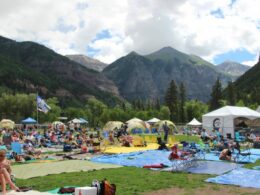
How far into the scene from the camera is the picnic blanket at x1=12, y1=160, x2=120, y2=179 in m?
14.0

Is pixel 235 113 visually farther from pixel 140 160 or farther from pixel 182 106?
pixel 182 106

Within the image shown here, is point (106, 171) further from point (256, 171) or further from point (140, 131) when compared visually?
point (140, 131)

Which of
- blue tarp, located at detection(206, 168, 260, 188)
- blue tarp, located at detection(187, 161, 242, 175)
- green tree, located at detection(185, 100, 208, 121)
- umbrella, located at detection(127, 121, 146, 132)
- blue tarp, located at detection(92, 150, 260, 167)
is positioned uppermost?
green tree, located at detection(185, 100, 208, 121)

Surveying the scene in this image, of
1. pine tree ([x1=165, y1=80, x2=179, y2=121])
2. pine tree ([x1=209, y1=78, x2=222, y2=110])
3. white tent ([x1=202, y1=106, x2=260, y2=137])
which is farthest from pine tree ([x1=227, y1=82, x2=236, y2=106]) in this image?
white tent ([x1=202, y1=106, x2=260, y2=137])

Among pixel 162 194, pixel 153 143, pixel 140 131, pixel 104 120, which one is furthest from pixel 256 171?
pixel 104 120

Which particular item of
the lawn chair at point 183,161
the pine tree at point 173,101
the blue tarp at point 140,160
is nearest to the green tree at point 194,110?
the pine tree at point 173,101

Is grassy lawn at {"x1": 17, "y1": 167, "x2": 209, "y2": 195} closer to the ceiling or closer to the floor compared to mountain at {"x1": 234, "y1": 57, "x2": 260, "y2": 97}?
closer to the floor

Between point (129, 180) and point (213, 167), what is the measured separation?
4.67m

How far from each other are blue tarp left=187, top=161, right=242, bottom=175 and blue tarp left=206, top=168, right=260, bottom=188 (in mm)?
572

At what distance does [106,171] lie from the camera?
1441 cm

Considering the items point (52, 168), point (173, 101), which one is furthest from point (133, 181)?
point (173, 101)

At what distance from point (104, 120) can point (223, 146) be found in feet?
232

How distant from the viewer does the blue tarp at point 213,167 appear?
14.1m

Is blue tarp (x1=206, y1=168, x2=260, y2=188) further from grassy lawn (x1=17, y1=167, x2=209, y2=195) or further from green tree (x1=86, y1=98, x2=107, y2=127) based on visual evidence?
green tree (x1=86, y1=98, x2=107, y2=127)
